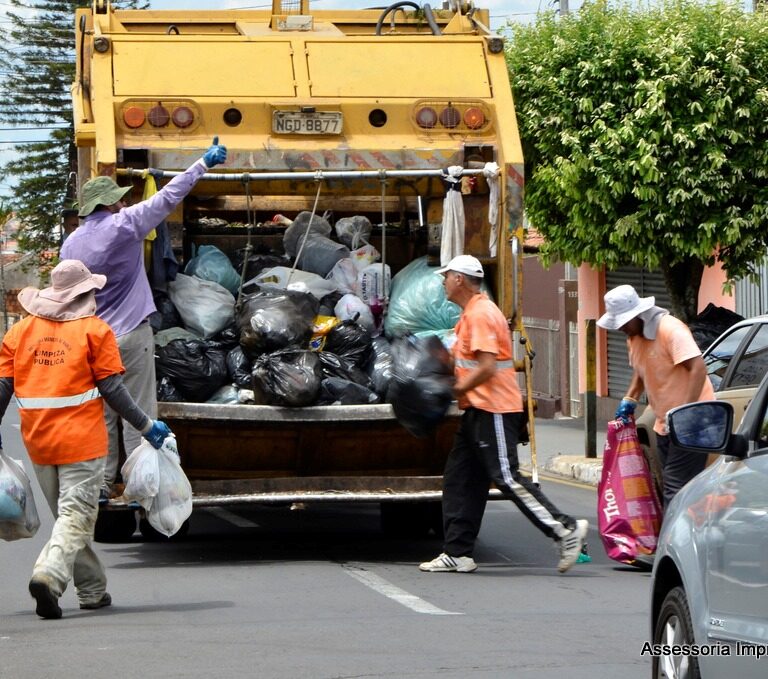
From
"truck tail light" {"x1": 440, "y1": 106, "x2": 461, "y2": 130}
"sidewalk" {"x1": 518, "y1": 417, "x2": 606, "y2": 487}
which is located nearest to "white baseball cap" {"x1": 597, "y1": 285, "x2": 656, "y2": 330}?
"truck tail light" {"x1": 440, "y1": 106, "x2": 461, "y2": 130}

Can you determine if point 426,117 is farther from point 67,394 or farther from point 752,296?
point 752,296

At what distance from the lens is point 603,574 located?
8.78m

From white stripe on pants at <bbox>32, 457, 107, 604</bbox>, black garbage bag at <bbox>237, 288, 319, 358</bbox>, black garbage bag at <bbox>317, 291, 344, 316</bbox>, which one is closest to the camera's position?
white stripe on pants at <bbox>32, 457, 107, 604</bbox>

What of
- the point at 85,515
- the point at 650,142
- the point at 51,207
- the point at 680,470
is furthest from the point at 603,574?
the point at 51,207

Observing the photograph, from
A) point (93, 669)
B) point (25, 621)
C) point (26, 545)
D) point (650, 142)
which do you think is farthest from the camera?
point (650, 142)

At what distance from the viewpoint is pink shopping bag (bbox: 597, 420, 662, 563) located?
8820 mm

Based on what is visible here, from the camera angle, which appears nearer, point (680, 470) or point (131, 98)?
point (680, 470)

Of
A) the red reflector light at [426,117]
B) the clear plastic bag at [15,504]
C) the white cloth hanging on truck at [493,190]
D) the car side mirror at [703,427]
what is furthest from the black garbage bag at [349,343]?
the car side mirror at [703,427]

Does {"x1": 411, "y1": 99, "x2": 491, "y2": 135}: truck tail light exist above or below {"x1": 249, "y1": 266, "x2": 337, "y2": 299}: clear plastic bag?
above

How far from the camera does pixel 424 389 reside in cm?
838

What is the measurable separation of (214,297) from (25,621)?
289 cm

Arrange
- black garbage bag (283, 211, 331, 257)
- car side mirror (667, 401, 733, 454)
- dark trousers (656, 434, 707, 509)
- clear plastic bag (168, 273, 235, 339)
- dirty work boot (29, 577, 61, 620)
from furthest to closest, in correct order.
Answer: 1. black garbage bag (283, 211, 331, 257)
2. clear plastic bag (168, 273, 235, 339)
3. dark trousers (656, 434, 707, 509)
4. dirty work boot (29, 577, 61, 620)
5. car side mirror (667, 401, 733, 454)

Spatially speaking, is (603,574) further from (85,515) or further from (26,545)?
(26,545)

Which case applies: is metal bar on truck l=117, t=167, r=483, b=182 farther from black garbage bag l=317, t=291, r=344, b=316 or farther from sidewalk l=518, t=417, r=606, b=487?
sidewalk l=518, t=417, r=606, b=487
